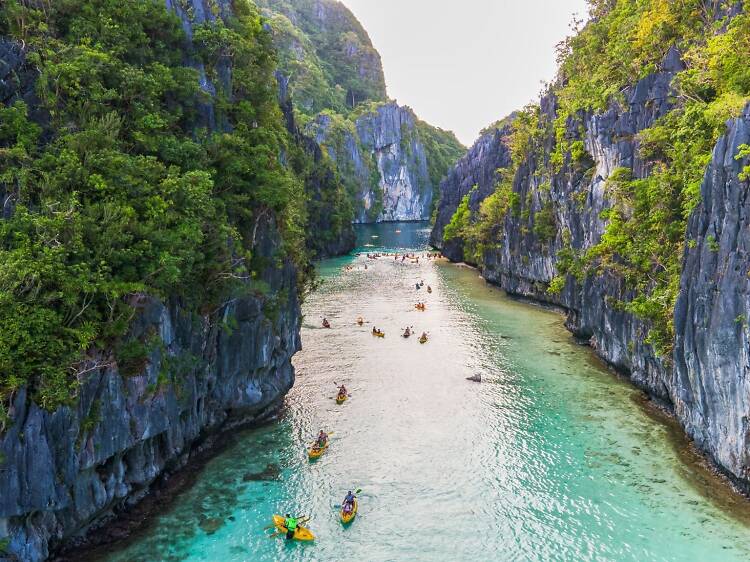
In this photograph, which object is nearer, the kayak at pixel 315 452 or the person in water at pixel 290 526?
the person in water at pixel 290 526

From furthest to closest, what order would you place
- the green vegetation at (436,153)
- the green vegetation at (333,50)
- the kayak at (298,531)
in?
the green vegetation at (436,153) → the green vegetation at (333,50) → the kayak at (298,531)

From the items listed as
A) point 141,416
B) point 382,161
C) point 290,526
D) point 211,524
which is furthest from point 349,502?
point 382,161

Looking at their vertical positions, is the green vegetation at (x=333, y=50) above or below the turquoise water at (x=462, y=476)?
above

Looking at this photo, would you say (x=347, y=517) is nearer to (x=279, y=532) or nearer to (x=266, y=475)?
(x=279, y=532)

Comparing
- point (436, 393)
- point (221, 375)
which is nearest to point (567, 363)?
point (436, 393)

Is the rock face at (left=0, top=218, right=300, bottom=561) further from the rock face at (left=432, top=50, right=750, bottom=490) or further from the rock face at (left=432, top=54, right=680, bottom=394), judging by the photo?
the rock face at (left=432, top=54, right=680, bottom=394)

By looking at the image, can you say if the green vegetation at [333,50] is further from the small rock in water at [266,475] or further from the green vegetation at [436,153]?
the small rock in water at [266,475]

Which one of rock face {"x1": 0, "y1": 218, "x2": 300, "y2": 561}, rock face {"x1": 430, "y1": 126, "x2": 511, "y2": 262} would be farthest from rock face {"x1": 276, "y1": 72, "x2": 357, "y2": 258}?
rock face {"x1": 0, "y1": 218, "x2": 300, "y2": 561}

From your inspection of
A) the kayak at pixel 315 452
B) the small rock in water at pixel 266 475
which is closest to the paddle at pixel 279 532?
the small rock in water at pixel 266 475
